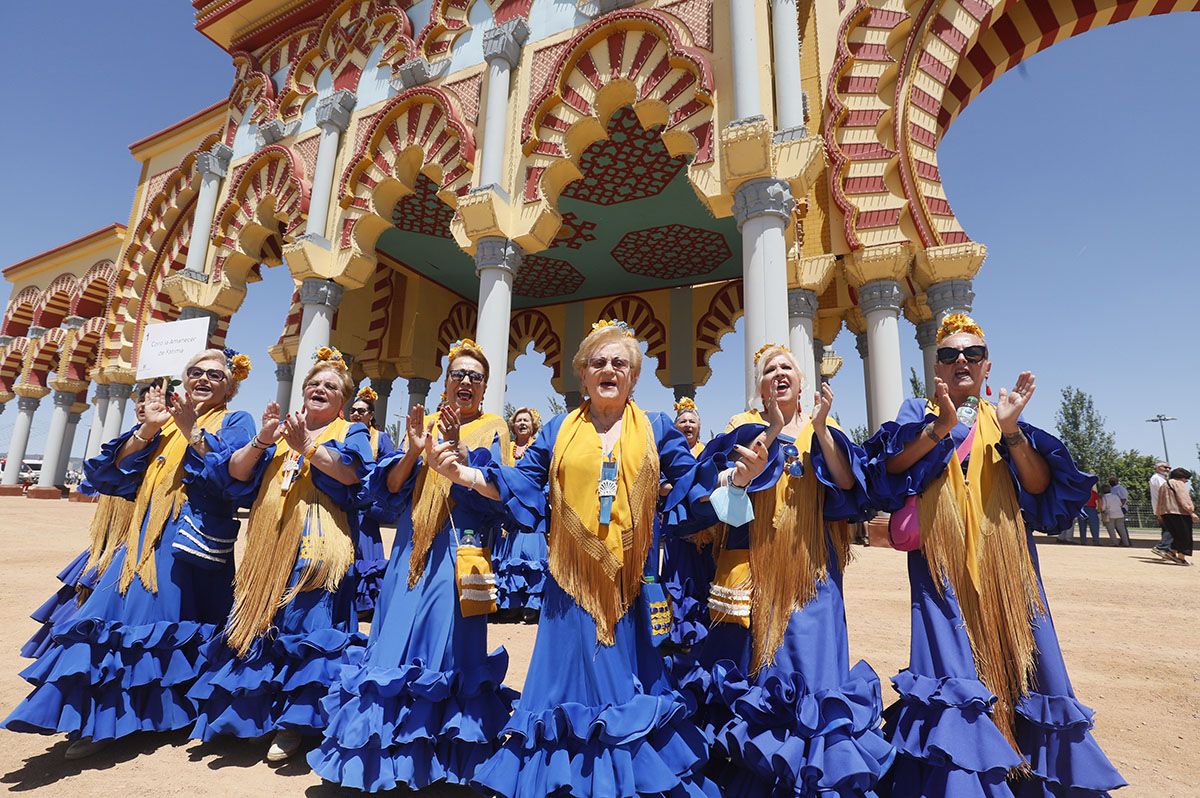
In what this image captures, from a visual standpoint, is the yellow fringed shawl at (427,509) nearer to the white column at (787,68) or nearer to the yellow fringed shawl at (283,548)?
the yellow fringed shawl at (283,548)

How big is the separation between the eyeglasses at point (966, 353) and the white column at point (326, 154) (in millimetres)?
9293

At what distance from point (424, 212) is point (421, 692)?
1096 centimetres

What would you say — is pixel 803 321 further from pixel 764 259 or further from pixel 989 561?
pixel 989 561

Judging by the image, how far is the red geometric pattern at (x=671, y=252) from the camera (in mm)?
11641

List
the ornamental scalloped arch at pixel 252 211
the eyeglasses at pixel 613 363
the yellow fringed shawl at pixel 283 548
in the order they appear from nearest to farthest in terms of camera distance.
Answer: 1. the eyeglasses at pixel 613 363
2. the yellow fringed shawl at pixel 283 548
3. the ornamental scalloped arch at pixel 252 211

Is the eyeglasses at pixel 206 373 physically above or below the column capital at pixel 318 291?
below

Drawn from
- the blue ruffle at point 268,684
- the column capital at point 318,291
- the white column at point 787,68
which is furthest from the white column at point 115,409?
the white column at point 787,68

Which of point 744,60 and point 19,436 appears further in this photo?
point 19,436

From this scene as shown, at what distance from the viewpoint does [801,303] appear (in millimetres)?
8430

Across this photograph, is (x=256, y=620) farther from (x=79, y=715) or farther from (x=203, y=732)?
(x=79, y=715)

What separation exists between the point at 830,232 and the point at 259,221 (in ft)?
33.5

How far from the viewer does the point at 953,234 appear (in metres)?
7.90

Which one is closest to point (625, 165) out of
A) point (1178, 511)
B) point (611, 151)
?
point (611, 151)

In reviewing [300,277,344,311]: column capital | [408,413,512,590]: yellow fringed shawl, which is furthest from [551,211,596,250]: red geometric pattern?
[408,413,512,590]: yellow fringed shawl
